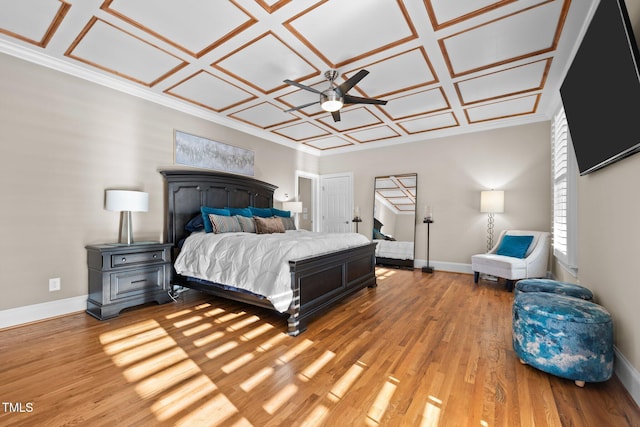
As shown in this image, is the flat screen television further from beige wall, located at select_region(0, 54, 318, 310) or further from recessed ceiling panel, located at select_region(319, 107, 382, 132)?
beige wall, located at select_region(0, 54, 318, 310)

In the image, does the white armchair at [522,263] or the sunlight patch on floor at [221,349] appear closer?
the sunlight patch on floor at [221,349]

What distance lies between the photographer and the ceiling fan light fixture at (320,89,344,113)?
3.11m

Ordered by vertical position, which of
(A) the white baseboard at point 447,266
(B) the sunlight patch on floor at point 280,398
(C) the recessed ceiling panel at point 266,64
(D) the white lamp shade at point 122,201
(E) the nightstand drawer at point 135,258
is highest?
(C) the recessed ceiling panel at point 266,64

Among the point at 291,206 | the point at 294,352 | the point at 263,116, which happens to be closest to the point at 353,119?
the point at 263,116

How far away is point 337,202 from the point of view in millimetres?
6910

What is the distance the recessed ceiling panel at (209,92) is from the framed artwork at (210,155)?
0.57 meters

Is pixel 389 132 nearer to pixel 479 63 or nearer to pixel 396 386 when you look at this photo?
pixel 479 63

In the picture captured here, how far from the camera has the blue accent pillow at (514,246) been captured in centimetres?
419

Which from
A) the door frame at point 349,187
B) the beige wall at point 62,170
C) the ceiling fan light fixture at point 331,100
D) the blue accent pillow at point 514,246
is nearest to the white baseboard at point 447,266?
the blue accent pillow at point 514,246

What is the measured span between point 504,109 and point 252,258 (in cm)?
439

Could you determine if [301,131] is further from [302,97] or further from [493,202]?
[493,202]

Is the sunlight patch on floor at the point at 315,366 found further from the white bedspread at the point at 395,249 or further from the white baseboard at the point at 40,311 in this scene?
the white bedspread at the point at 395,249

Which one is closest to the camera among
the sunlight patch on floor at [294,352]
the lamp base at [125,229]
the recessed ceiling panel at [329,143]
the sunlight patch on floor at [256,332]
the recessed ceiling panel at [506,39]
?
the sunlight patch on floor at [294,352]

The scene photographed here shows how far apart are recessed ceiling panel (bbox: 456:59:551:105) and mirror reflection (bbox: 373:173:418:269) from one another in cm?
219
